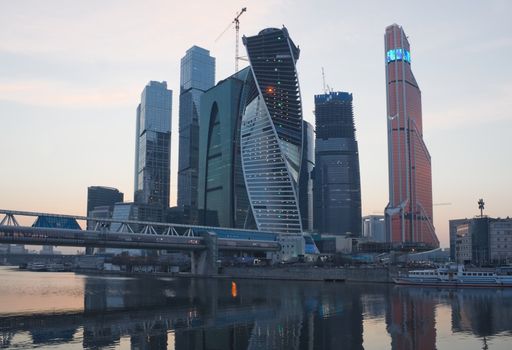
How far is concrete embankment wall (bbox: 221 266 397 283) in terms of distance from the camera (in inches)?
6161

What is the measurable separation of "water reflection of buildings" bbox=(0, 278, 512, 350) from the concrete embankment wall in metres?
58.3

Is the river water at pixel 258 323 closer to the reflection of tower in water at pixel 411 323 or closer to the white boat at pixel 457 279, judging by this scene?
the reflection of tower in water at pixel 411 323

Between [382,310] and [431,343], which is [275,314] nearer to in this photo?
[382,310]

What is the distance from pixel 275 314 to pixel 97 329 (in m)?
25.6

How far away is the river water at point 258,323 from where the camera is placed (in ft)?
173

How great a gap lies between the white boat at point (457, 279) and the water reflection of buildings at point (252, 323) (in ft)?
122

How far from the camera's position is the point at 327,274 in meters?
170

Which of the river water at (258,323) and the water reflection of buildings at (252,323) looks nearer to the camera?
the river water at (258,323)

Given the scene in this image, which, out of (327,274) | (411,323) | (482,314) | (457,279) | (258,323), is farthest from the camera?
(327,274)

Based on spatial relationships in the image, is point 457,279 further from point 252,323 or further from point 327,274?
point 252,323

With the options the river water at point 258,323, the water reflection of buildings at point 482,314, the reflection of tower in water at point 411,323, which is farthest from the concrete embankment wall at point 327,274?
the river water at point 258,323

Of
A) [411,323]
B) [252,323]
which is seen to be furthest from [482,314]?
[252,323]

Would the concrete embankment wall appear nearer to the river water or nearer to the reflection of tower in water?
the reflection of tower in water

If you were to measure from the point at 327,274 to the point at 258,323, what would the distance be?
10676cm
